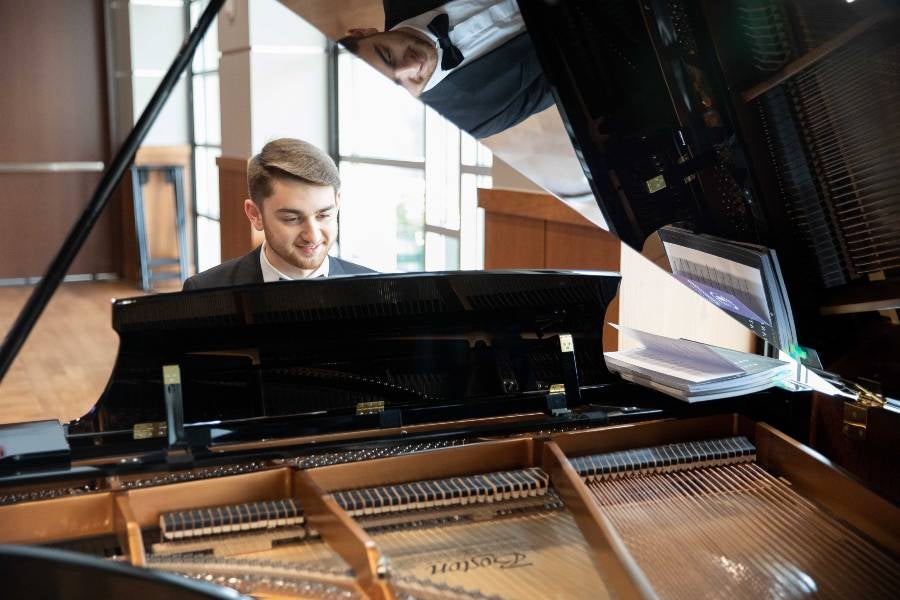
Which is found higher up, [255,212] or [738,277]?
[255,212]

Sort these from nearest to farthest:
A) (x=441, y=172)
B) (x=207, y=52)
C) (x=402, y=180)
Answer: (x=441, y=172) → (x=402, y=180) → (x=207, y=52)

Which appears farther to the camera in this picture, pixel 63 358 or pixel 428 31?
pixel 63 358

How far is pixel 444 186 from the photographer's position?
512 centimetres

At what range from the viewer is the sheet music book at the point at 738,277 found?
160 cm

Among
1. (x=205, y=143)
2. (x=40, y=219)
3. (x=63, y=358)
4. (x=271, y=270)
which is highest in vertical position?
(x=205, y=143)

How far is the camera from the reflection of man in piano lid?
166 centimetres

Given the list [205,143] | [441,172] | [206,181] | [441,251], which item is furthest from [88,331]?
[441,172]

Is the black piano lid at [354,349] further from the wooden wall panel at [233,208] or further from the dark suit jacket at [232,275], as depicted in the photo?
the wooden wall panel at [233,208]

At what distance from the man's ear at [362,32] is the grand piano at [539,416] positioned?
29 centimetres

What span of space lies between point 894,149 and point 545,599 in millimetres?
757

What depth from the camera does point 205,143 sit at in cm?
844

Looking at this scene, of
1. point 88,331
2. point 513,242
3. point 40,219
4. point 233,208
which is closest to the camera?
point 513,242

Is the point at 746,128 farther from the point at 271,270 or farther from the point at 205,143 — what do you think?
the point at 205,143

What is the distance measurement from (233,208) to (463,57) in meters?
4.91
